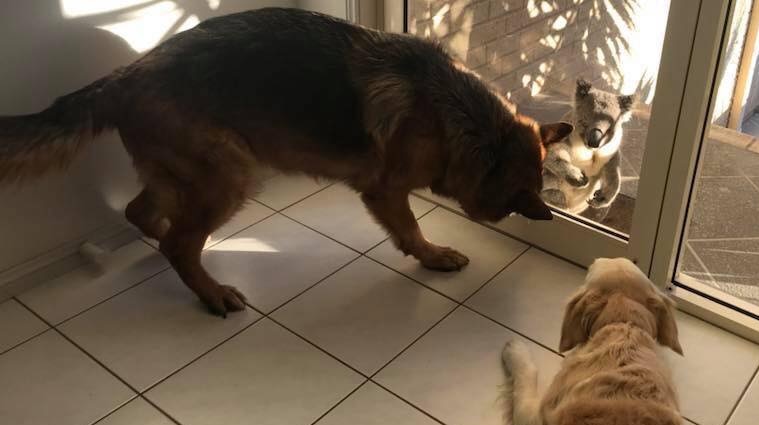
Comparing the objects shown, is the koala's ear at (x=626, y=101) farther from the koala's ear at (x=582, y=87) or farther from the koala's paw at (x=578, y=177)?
the koala's paw at (x=578, y=177)

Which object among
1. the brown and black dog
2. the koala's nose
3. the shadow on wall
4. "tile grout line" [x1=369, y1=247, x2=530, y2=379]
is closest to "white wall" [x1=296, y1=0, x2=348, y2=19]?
the shadow on wall

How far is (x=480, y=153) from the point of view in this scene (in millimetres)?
2266

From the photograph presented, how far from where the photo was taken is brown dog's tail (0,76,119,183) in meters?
2.09

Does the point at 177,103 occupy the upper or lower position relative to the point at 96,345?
upper

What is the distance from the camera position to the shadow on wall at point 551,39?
7.55ft

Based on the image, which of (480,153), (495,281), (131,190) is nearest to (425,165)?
(480,153)

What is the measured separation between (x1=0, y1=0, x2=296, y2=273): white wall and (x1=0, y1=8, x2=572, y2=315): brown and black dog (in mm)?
254

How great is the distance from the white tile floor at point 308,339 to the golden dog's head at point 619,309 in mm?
464

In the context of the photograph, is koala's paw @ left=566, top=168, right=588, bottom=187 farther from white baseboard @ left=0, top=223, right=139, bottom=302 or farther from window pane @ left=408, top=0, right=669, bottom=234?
white baseboard @ left=0, top=223, right=139, bottom=302

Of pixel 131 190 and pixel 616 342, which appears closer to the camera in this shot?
pixel 616 342

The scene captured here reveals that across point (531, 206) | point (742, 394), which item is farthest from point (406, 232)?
point (742, 394)

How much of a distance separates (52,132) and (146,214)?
521 millimetres

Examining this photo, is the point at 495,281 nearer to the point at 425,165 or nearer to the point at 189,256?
the point at 425,165

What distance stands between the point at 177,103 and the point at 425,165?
0.81 m
